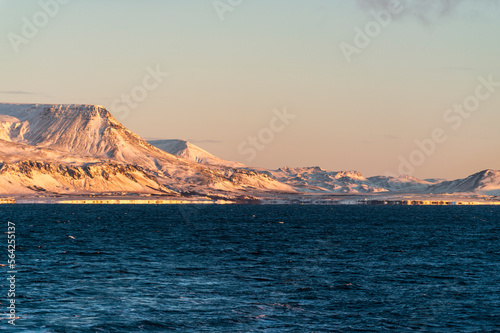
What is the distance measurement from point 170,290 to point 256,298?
27.9 feet

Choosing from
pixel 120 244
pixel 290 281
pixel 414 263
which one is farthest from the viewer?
pixel 120 244

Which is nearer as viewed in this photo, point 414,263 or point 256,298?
point 256,298

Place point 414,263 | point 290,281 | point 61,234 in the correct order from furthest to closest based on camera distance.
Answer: point 61,234, point 414,263, point 290,281

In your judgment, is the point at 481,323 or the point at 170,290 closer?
the point at 481,323

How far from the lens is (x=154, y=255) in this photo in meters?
93.9

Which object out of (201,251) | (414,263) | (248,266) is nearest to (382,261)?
(414,263)

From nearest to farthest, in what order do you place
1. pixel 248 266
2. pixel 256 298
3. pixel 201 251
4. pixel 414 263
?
pixel 256 298, pixel 248 266, pixel 414 263, pixel 201 251

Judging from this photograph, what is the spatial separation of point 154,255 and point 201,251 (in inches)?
380

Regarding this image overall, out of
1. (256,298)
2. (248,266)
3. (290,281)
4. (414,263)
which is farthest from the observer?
(414,263)

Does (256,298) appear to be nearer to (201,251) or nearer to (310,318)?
(310,318)

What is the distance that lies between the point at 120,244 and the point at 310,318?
208ft

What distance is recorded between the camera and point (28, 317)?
168ft

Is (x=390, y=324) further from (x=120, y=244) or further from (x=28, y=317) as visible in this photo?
(x=120, y=244)

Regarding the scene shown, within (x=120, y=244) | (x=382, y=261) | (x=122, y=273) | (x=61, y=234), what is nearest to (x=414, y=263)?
(x=382, y=261)
